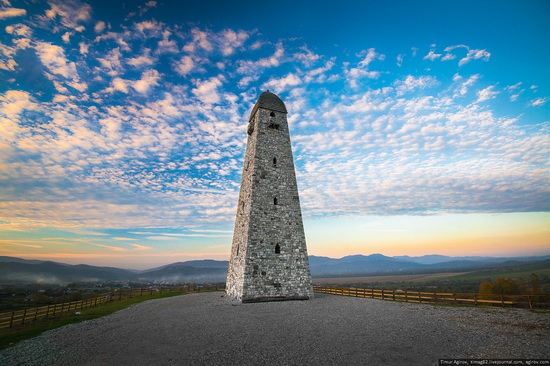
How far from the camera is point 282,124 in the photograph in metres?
23.9

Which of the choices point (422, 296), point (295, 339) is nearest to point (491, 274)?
point (422, 296)

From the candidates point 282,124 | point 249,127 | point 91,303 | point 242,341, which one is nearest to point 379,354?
point 242,341

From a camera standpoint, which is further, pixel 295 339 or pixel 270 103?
pixel 270 103

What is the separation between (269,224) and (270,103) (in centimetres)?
1165

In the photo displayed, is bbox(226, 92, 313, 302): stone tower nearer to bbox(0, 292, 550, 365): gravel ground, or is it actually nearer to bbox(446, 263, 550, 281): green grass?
Result: bbox(0, 292, 550, 365): gravel ground

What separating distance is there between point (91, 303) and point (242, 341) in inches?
938

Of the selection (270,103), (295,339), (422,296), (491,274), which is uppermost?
(270,103)

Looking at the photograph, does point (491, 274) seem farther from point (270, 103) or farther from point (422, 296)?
point (270, 103)

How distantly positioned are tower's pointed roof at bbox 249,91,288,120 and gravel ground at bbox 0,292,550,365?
17375 mm

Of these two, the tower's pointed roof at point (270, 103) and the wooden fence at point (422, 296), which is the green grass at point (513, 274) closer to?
the wooden fence at point (422, 296)

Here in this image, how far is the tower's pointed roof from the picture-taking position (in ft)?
77.5

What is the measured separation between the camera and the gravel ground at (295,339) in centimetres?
829

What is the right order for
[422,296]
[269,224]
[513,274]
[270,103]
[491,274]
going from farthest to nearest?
1. [491,274]
2. [513,274]
3. [270,103]
4. [422,296]
5. [269,224]

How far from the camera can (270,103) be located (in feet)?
78.5
